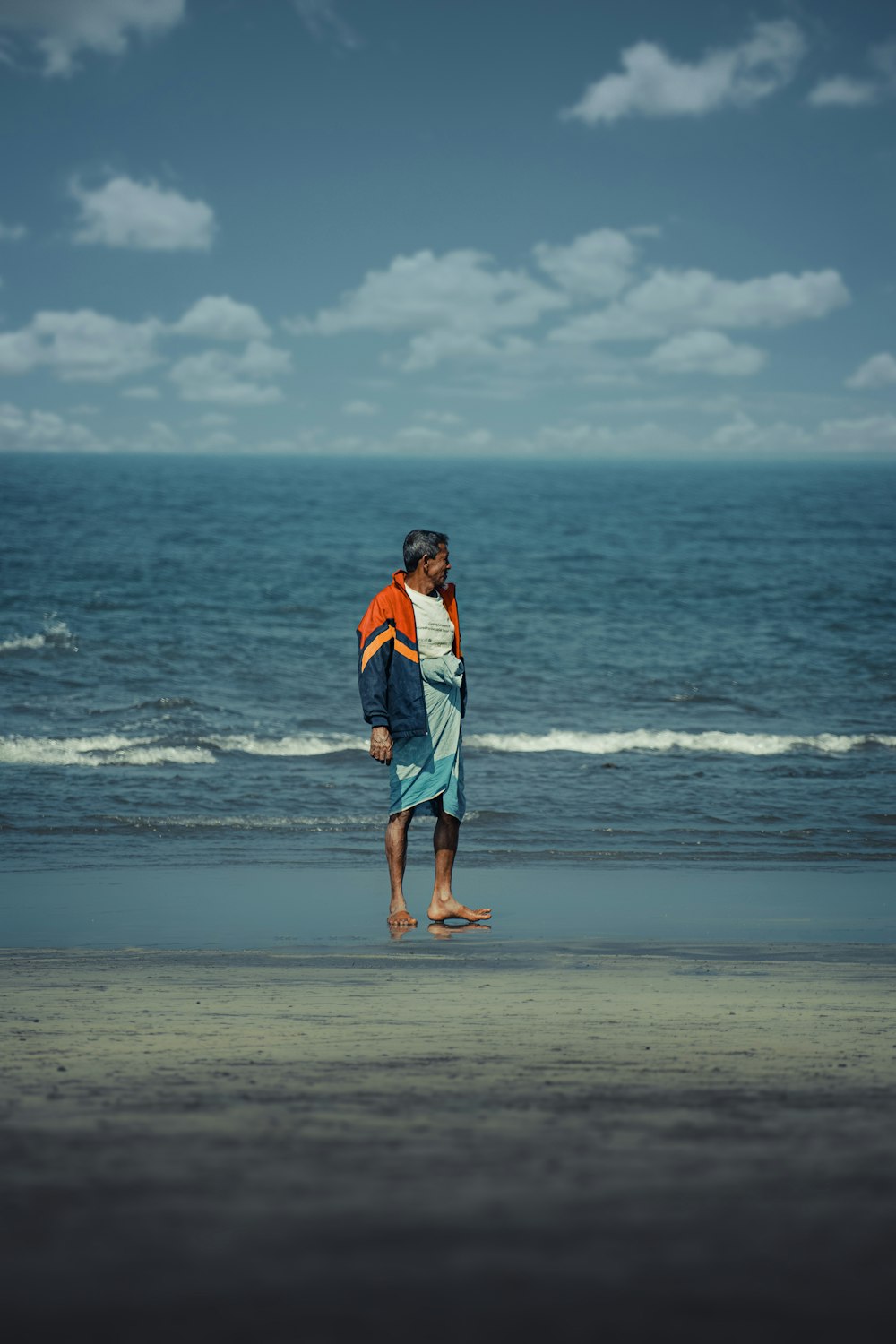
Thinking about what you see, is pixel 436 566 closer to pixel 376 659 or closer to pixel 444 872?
pixel 376 659

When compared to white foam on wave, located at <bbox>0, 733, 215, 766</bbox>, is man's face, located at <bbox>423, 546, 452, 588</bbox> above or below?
above

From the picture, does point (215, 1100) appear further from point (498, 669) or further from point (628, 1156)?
point (498, 669)

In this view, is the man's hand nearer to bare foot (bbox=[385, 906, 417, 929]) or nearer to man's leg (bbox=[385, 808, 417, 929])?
man's leg (bbox=[385, 808, 417, 929])

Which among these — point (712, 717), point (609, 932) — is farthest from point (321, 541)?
point (609, 932)

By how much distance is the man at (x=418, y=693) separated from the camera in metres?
5.59

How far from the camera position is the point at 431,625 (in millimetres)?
5684

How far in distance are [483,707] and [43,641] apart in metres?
8.07

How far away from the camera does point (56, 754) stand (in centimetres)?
1158

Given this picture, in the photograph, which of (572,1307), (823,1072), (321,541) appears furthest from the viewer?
(321,541)

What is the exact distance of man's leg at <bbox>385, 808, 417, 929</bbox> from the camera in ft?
19.4

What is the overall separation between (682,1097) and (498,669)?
16.0m

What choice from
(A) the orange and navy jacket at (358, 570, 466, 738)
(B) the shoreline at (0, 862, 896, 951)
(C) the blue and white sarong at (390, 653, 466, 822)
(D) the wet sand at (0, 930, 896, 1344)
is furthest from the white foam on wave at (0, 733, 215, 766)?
(D) the wet sand at (0, 930, 896, 1344)

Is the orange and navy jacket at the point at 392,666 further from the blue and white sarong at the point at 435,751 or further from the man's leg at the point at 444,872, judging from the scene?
the man's leg at the point at 444,872

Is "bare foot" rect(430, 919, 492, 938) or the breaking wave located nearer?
"bare foot" rect(430, 919, 492, 938)
